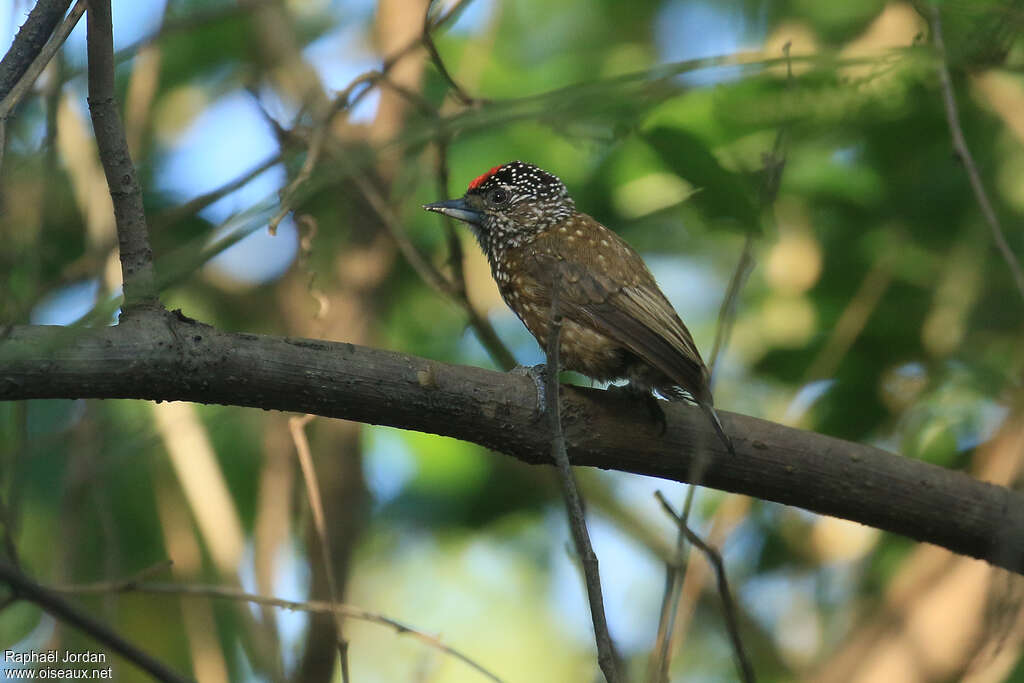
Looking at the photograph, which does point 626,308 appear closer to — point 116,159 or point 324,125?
point 324,125

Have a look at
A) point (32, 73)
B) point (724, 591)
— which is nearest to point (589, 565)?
point (724, 591)

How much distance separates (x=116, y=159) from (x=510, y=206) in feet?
6.70

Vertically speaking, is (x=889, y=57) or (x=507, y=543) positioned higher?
(x=507, y=543)

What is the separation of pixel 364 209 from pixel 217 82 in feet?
3.87

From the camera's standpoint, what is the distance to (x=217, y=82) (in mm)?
5082

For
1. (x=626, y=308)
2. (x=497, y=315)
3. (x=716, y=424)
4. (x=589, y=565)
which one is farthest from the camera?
(x=497, y=315)

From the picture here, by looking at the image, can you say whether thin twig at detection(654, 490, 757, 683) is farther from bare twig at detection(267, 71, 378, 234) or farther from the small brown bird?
bare twig at detection(267, 71, 378, 234)

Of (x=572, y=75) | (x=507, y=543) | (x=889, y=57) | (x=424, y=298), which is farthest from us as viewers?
(x=507, y=543)

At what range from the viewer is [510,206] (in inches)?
161

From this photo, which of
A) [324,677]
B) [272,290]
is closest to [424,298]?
[272,290]

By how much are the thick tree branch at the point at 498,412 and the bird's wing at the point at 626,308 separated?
137 millimetres

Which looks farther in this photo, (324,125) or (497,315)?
(497,315)

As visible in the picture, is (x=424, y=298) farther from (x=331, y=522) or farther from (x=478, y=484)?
(x=331, y=522)

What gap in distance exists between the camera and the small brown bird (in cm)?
320
